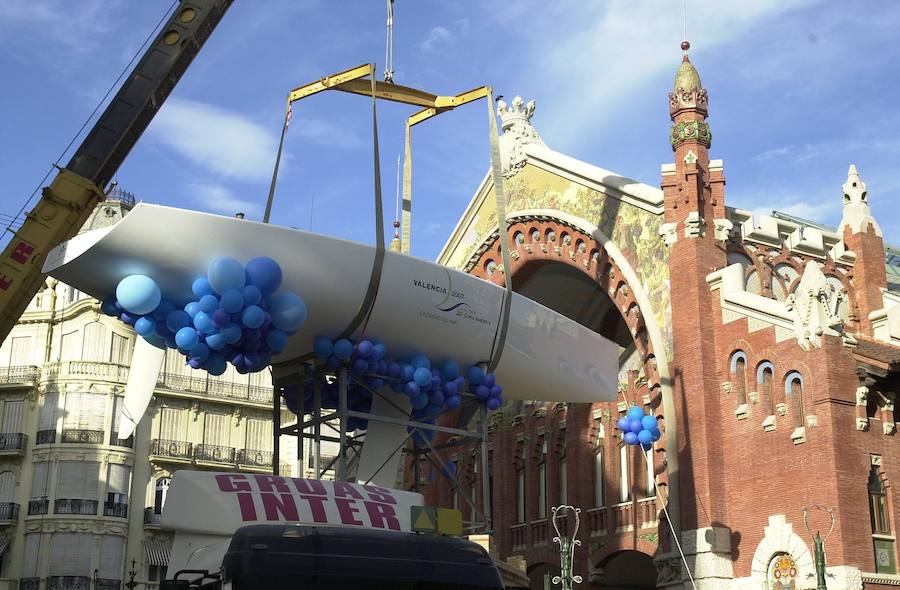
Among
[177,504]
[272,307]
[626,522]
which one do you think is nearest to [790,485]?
[626,522]

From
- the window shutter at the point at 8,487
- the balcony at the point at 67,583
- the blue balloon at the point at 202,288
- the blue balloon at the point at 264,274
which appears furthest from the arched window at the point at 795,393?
the window shutter at the point at 8,487

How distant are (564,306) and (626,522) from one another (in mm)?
9658

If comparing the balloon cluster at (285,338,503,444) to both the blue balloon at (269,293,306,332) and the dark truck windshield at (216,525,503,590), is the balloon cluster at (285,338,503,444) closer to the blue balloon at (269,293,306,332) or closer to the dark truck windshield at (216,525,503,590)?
the blue balloon at (269,293,306,332)

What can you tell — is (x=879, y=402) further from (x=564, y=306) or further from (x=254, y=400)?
(x=254, y=400)

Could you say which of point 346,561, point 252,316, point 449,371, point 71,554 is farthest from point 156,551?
point 346,561

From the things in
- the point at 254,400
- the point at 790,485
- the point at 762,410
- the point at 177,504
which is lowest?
the point at 177,504

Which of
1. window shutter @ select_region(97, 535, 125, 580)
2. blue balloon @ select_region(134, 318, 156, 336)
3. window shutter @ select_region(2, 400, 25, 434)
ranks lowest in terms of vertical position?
window shutter @ select_region(97, 535, 125, 580)

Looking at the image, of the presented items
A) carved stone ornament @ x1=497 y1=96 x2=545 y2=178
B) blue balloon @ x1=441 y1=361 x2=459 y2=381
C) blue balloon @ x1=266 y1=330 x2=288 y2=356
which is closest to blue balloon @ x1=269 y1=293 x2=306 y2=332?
blue balloon @ x1=266 y1=330 x2=288 y2=356

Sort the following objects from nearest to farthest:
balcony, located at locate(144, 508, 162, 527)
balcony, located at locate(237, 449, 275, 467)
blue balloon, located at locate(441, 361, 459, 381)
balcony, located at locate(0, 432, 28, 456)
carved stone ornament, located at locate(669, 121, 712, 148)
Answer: blue balloon, located at locate(441, 361, 459, 381) < carved stone ornament, located at locate(669, 121, 712, 148) < balcony, located at locate(0, 432, 28, 456) < balcony, located at locate(144, 508, 162, 527) < balcony, located at locate(237, 449, 275, 467)

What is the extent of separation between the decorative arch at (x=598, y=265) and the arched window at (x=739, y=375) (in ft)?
5.81

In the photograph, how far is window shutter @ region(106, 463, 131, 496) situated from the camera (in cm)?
4925

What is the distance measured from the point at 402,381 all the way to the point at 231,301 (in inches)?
217

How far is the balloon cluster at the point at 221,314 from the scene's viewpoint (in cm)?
2092

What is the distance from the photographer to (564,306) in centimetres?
4103
